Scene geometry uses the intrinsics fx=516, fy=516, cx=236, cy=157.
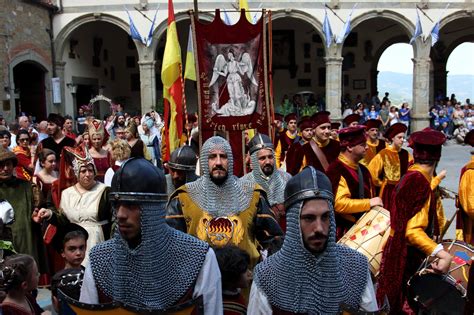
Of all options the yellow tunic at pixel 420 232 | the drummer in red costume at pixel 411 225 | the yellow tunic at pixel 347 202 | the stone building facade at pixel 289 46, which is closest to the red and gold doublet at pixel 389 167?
the yellow tunic at pixel 347 202

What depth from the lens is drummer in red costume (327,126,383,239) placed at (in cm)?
441

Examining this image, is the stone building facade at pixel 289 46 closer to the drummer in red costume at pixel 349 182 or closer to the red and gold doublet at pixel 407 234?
the drummer in red costume at pixel 349 182

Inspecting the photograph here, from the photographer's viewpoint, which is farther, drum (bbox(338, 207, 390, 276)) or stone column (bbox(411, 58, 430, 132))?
stone column (bbox(411, 58, 430, 132))

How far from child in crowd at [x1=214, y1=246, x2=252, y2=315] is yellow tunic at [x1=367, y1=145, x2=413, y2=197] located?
13.7 ft

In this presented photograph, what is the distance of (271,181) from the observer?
5.14 m

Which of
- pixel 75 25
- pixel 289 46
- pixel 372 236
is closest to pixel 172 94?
pixel 372 236

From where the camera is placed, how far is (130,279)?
6.99 ft

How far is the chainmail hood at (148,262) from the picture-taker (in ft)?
6.90

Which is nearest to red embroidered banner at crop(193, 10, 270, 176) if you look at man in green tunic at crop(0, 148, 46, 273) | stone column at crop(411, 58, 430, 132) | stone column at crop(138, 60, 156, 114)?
man in green tunic at crop(0, 148, 46, 273)

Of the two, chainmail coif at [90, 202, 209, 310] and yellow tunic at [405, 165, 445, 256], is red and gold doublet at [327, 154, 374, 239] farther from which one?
chainmail coif at [90, 202, 209, 310]

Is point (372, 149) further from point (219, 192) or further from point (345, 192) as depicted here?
point (219, 192)

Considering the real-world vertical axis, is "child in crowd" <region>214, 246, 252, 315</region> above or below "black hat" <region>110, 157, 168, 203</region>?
below

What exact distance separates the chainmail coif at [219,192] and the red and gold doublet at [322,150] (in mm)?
2904

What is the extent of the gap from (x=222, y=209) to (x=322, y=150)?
11.3ft
